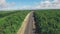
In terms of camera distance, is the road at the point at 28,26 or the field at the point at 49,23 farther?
the road at the point at 28,26

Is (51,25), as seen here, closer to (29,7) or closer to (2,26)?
(29,7)

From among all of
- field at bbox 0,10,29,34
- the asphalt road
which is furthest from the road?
field at bbox 0,10,29,34

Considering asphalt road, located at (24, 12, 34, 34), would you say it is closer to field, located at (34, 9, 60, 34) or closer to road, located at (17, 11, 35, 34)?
road, located at (17, 11, 35, 34)

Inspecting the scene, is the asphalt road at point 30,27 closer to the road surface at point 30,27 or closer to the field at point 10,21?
the road surface at point 30,27

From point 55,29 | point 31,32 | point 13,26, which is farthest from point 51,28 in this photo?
point 13,26

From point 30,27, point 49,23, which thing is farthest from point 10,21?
point 49,23

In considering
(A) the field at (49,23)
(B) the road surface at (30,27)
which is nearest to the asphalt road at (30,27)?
(B) the road surface at (30,27)
